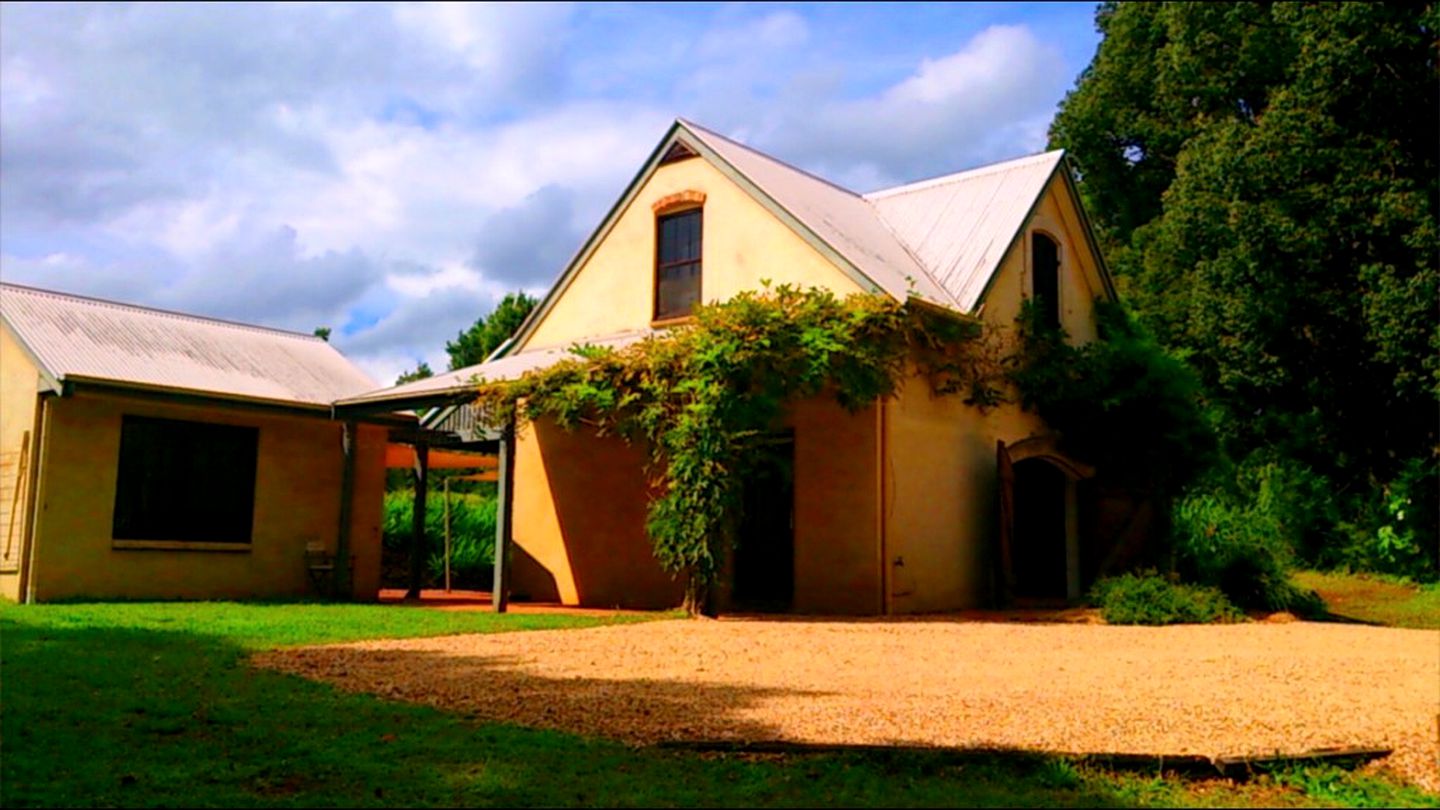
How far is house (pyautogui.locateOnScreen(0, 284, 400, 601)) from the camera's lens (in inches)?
536

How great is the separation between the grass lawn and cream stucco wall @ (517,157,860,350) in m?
9.76

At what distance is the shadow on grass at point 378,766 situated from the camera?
435cm

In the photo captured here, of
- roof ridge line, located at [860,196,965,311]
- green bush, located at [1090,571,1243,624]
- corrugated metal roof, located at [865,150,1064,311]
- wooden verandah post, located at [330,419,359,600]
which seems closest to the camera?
green bush, located at [1090,571,1243,624]

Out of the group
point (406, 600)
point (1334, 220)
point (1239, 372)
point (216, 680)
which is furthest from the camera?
point (1239, 372)

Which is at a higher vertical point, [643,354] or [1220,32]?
[1220,32]

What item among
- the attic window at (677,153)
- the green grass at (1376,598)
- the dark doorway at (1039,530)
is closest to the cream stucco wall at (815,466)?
the attic window at (677,153)

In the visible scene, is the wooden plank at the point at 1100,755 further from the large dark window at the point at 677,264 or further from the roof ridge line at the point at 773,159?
the roof ridge line at the point at 773,159

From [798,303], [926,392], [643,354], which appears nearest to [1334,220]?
[926,392]

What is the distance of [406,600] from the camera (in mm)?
16578

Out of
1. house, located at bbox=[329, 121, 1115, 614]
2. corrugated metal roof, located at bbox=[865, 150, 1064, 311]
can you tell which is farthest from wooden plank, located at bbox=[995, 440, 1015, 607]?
corrugated metal roof, located at bbox=[865, 150, 1064, 311]

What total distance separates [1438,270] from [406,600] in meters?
15.6

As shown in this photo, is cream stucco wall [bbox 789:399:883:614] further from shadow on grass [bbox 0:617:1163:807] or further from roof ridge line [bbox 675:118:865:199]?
shadow on grass [bbox 0:617:1163:807]

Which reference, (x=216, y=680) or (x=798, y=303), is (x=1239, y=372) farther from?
(x=216, y=680)

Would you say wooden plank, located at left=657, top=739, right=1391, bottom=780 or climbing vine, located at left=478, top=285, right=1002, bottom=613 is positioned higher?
climbing vine, located at left=478, top=285, right=1002, bottom=613
